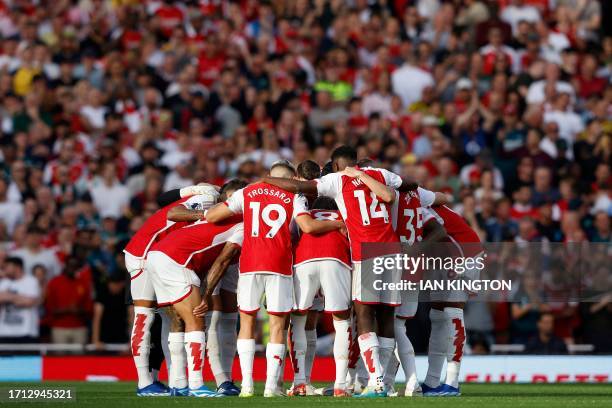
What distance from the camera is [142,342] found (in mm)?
16828

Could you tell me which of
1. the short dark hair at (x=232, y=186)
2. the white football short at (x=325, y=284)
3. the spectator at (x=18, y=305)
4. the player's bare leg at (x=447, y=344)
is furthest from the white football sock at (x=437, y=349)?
the spectator at (x=18, y=305)

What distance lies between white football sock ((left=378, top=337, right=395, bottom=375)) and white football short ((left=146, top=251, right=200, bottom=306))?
2.03 metres

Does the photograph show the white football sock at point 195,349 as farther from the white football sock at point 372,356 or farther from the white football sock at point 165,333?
the white football sock at point 372,356

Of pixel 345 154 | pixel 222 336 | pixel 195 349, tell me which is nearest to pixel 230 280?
pixel 222 336

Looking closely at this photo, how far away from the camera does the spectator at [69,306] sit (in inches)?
914

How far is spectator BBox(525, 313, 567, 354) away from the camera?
2219 cm

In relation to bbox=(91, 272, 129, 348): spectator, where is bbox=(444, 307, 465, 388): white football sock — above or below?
below

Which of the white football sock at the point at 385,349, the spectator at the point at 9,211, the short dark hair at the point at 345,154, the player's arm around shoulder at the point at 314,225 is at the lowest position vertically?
the white football sock at the point at 385,349

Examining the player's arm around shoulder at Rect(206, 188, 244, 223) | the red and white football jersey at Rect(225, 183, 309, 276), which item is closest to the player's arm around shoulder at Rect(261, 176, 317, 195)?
the red and white football jersey at Rect(225, 183, 309, 276)

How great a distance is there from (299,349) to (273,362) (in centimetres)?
68

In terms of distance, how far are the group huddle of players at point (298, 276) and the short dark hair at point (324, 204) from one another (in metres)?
0.02

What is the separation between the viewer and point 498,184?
2506 cm

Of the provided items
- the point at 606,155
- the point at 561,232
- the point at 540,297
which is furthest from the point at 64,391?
the point at 606,155

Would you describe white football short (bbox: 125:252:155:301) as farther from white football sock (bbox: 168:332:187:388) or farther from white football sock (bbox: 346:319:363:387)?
white football sock (bbox: 346:319:363:387)
